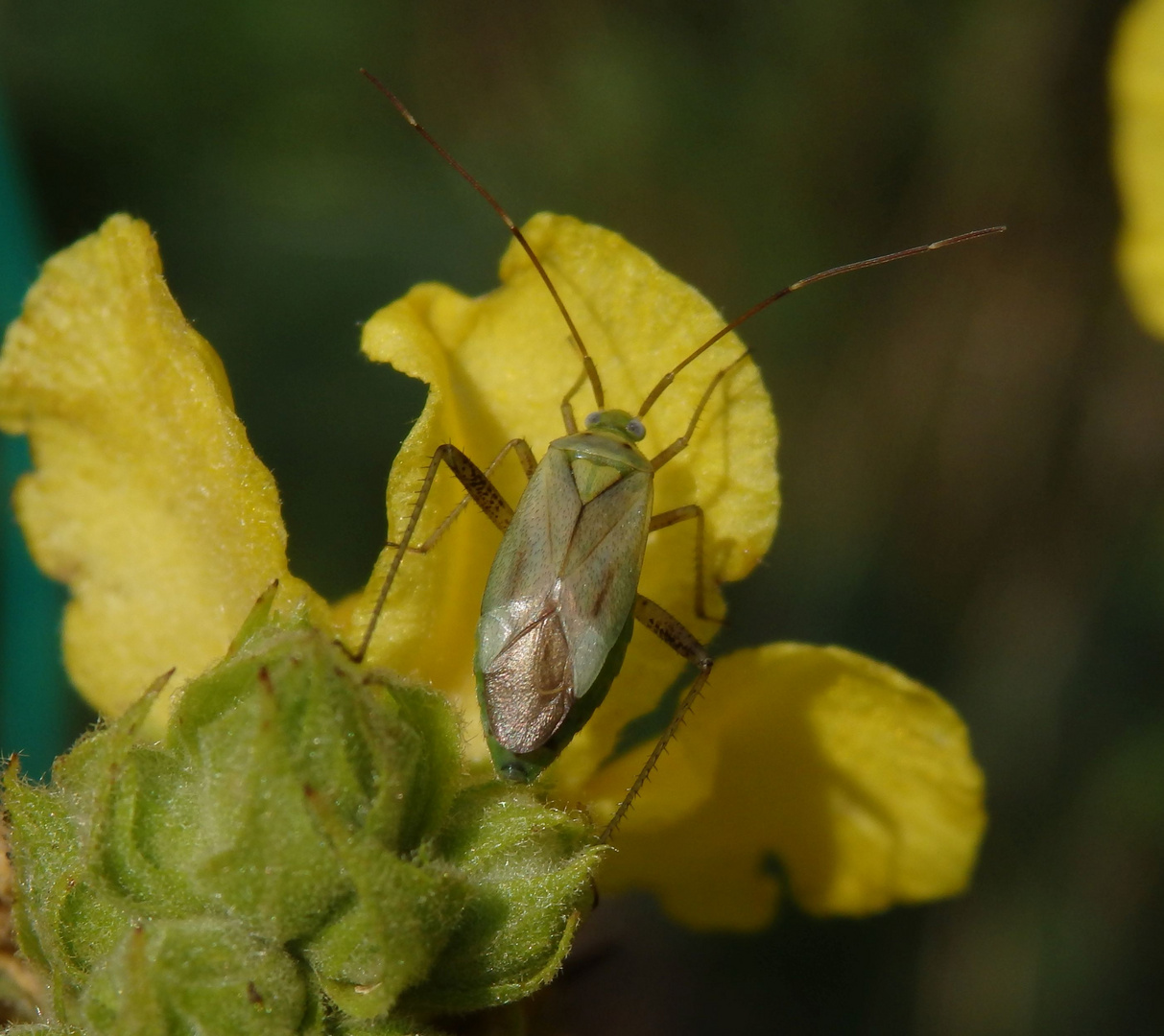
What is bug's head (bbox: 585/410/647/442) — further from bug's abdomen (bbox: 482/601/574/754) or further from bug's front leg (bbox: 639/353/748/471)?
bug's abdomen (bbox: 482/601/574/754)

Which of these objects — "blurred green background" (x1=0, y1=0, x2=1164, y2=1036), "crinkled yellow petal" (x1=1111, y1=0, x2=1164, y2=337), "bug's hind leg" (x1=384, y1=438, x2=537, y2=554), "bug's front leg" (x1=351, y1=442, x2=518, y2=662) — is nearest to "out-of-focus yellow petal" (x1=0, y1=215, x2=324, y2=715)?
"bug's front leg" (x1=351, y1=442, x2=518, y2=662)

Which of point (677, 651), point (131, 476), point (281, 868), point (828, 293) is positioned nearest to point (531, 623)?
point (677, 651)

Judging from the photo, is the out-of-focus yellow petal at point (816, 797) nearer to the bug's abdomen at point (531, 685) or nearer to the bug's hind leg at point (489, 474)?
the bug's abdomen at point (531, 685)

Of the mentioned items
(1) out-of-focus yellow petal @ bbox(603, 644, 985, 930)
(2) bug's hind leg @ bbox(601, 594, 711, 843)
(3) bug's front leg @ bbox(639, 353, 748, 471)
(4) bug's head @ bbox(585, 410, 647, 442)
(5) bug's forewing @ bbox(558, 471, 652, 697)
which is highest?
(3) bug's front leg @ bbox(639, 353, 748, 471)

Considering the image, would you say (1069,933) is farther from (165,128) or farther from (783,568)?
(165,128)

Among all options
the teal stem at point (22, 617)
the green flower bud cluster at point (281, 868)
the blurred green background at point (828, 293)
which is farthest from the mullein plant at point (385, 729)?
the blurred green background at point (828, 293)

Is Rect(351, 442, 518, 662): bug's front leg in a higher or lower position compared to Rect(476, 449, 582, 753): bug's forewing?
higher

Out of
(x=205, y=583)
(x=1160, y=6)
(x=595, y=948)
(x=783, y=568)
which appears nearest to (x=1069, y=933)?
(x=783, y=568)

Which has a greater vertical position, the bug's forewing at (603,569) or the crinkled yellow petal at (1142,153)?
the crinkled yellow petal at (1142,153)
